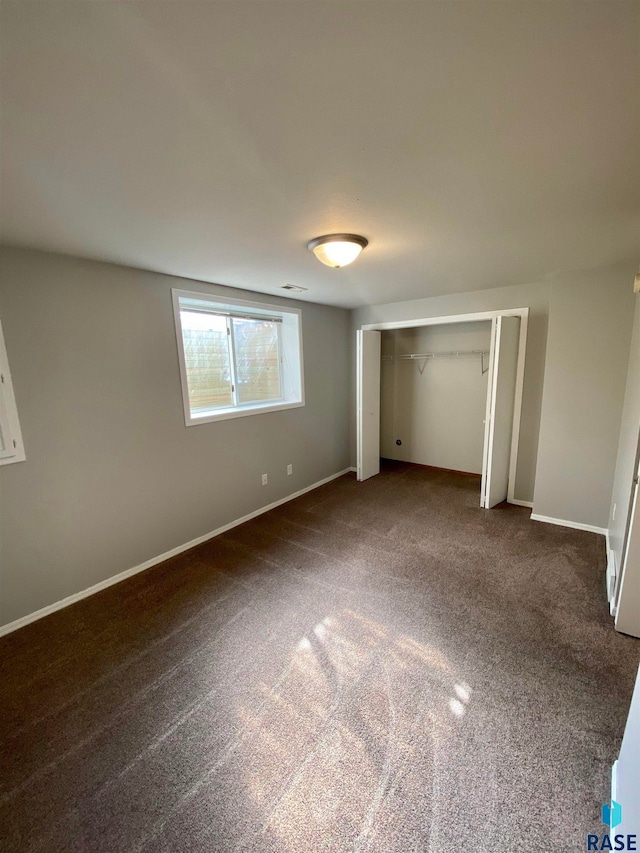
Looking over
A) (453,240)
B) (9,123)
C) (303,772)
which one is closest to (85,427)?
(9,123)

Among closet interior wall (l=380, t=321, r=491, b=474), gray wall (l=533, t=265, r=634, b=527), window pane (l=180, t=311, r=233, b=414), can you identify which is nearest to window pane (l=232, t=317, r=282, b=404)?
window pane (l=180, t=311, r=233, b=414)

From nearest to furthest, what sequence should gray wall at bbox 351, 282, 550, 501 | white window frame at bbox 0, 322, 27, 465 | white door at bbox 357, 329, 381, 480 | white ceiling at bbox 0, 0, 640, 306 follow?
white ceiling at bbox 0, 0, 640, 306 < white window frame at bbox 0, 322, 27, 465 < gray wall at bbox 351, 282, 550, 501 < white door at bbox 357, 329, 381, 480

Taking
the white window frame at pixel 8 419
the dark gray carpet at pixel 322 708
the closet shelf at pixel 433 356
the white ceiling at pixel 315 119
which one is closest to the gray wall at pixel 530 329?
→ the closet shelf at pixel 433 356

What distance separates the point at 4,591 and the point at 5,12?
268 cm

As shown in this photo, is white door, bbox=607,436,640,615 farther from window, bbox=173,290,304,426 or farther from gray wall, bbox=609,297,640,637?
window, bbox=173,290,304,426

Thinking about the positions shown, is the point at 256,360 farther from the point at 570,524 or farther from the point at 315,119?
the point at 570,524

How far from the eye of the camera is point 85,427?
7.69 feet

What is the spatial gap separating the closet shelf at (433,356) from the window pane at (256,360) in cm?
204

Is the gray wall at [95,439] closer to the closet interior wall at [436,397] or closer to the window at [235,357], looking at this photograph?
the window at [235,357]

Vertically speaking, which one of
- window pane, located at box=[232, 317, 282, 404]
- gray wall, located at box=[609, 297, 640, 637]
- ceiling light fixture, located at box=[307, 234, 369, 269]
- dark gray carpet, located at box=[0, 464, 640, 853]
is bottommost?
dark gray carpet, located at box=[0, 464, 640, 853]

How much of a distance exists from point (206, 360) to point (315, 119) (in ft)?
8.39

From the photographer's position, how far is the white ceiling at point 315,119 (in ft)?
2.35

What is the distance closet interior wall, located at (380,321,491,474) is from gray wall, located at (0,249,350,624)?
2.80 m

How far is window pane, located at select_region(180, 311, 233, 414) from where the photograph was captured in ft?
10.3
